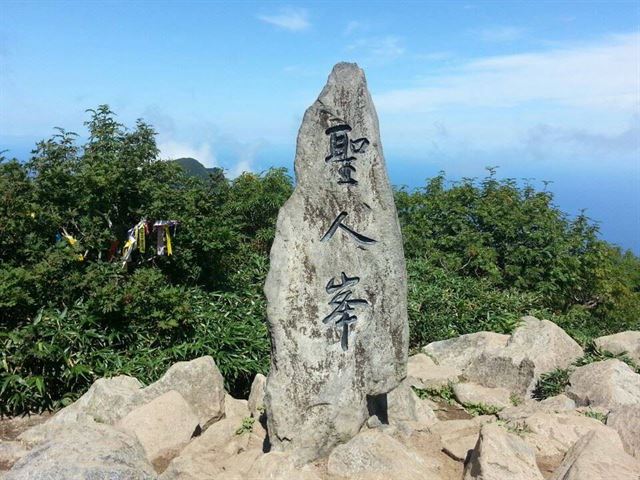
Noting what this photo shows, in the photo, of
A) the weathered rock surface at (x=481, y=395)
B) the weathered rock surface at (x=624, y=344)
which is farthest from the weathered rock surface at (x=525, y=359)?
the weathered rock surface at (x=624, y=344)

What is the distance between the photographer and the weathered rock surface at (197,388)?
236 inches

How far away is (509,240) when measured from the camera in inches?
441

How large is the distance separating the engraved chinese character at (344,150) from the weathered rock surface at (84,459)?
253cm

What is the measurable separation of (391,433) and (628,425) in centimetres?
194

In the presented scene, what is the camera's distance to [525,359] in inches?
269

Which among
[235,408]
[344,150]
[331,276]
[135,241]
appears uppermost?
[344,150]

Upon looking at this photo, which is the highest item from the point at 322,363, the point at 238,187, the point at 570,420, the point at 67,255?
the point at 238,187

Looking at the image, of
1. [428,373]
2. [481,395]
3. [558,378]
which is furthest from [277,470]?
[558,378]

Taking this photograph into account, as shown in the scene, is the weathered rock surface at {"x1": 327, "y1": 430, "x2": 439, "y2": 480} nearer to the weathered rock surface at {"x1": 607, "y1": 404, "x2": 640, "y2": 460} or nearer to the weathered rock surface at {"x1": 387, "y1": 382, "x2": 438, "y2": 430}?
the weathered rock surface at {"x1": 387, "y1": 382, "x2": 438, "y2": 430}

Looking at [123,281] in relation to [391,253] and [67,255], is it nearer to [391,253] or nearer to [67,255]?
[67,255]

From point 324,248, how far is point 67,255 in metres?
3.81

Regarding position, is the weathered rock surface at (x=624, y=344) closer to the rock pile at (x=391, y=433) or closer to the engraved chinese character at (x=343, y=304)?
the rock pile at (x=391, y=433)

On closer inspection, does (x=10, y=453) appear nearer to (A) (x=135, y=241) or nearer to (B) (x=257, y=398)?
(B) (x=257, y=398)

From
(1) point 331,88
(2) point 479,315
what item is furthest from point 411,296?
(1) point 331,88
